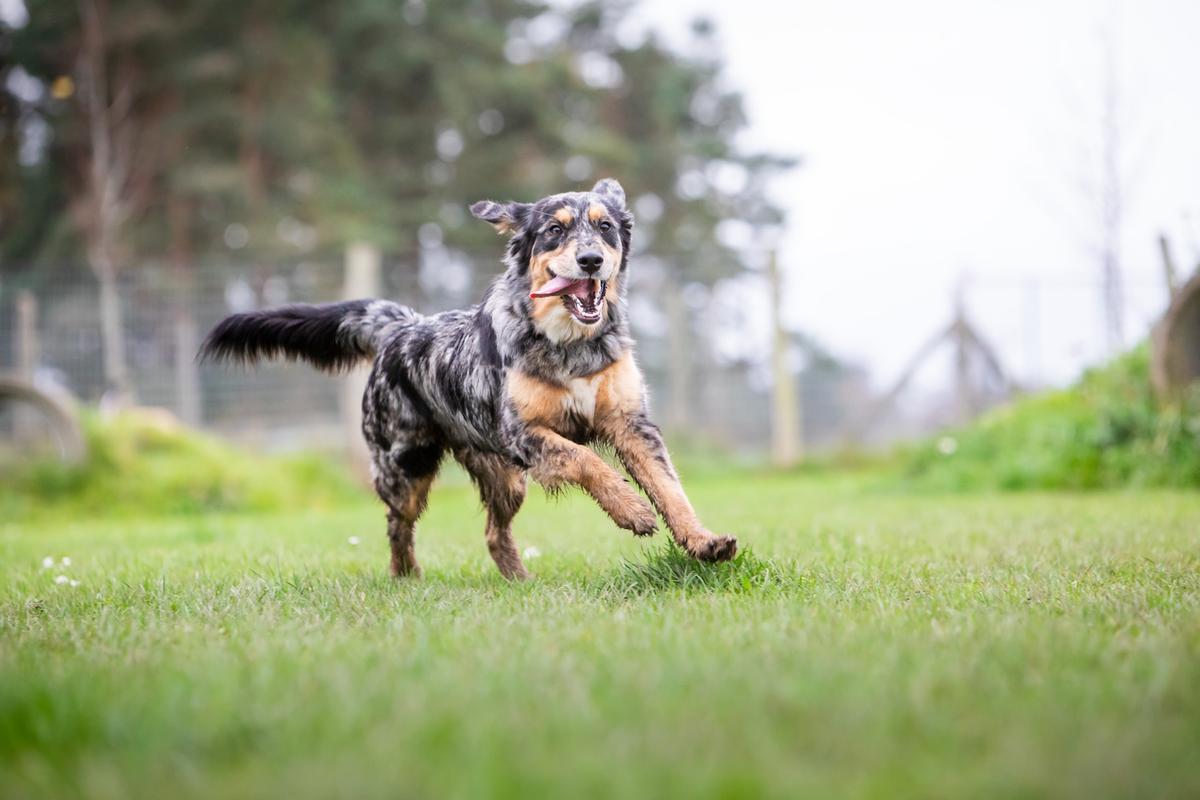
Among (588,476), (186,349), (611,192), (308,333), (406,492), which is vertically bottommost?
(406,492)

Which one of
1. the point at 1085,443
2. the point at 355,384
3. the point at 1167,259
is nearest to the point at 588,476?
the point at 1085,443

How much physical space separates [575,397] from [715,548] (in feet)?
2.56

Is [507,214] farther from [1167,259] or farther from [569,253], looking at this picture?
[1167,259]

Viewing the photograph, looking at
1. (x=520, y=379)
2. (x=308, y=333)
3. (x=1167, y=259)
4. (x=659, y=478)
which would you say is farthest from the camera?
(x=1167, y=259)

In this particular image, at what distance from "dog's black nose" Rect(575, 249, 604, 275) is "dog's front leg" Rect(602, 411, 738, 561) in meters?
0.53

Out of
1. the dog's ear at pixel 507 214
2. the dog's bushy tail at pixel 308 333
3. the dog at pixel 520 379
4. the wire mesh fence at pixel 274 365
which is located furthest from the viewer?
the wire mesh fence at pixel 274 365

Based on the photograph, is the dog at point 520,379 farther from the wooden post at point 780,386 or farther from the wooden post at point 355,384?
the wooden post at point 780,386

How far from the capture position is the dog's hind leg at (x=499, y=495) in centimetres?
436

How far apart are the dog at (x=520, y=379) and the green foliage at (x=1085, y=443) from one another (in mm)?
5353

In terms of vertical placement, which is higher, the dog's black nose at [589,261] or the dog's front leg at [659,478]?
the dog's black nose at [589,261]

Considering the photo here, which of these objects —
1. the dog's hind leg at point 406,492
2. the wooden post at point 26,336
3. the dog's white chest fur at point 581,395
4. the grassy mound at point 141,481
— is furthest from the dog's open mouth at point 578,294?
the wooden post at point 26,336

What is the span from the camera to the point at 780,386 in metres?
12.3

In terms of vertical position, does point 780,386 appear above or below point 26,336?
below

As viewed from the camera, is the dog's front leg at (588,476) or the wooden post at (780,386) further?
the wooden post at (780,386)
